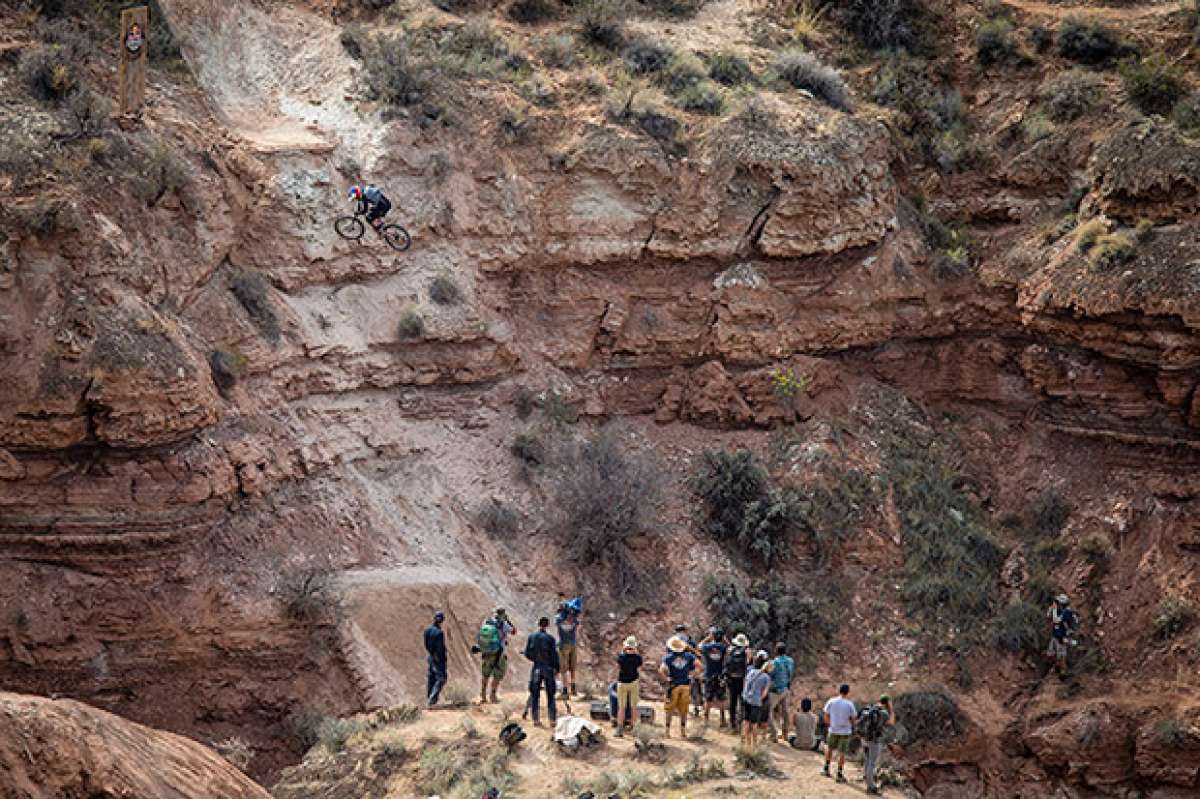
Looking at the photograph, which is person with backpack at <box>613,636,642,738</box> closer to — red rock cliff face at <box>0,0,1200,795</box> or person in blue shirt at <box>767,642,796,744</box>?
person in blue shirt at <box>767,642,796,744</box>

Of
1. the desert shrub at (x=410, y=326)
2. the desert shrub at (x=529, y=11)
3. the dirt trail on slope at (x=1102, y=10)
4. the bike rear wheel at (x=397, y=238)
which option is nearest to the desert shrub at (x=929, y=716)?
the desert shrub at (x=410, y=326)

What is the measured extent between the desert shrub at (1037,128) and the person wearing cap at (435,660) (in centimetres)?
1664

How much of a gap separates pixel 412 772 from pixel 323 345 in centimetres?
834

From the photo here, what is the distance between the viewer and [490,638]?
17734 millimetres

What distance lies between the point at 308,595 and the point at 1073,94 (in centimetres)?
1835

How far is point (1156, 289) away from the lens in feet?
77.8

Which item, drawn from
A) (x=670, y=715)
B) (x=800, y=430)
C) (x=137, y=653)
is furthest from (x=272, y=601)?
(x=800, y=430)

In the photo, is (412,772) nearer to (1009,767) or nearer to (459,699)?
(459,699)

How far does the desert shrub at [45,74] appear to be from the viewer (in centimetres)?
2072

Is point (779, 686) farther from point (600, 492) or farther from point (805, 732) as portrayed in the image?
point (600, 492)

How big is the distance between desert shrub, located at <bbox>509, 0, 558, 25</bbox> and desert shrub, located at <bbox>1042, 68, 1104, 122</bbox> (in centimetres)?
1078

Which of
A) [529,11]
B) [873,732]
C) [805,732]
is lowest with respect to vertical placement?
[805,732]

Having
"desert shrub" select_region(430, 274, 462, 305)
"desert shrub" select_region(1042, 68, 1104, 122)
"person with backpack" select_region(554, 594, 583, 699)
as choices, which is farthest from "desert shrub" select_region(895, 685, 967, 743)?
"desert shrub" select_region(1042, 68, 1104, 122)

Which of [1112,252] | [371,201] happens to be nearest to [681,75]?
[371,201]
